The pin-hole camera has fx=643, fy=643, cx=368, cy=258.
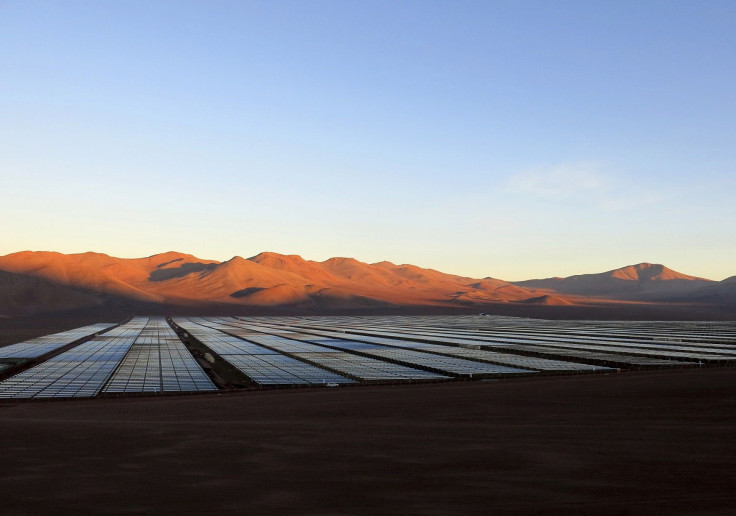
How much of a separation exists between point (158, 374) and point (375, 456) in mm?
20572

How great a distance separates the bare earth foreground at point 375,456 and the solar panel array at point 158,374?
164 inches

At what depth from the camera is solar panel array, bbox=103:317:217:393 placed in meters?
26.7

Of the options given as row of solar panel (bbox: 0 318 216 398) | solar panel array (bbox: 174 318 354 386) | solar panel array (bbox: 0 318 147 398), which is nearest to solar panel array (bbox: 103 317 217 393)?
row of solar panel (bbox: 0 318 216 398)

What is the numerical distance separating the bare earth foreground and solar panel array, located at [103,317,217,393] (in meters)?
4.16

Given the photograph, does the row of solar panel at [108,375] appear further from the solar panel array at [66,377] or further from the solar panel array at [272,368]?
the solar panel array at [272,368]

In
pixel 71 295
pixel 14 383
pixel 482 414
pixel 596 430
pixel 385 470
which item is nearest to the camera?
pixel 385 470

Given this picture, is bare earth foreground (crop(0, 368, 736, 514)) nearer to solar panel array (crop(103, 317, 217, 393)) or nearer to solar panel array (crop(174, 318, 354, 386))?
solar panel array (crop(103, 317, 217, 393))

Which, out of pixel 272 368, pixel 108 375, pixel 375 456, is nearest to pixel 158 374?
pixel 108 375

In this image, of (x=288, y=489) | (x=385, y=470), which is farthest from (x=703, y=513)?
(x=288, y=489)

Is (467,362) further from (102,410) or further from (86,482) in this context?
(86,482)

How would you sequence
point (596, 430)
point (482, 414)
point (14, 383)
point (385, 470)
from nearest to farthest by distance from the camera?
point (385, 470)
point (596, 430)
point (482, 414)
point (14, 383)

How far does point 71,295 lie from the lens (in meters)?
155

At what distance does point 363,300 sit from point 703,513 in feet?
618

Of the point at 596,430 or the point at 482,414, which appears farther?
the point at 482,414
